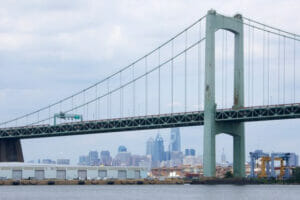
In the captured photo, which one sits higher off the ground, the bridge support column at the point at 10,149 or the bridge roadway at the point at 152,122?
the bridge roadway at the point at 152,122

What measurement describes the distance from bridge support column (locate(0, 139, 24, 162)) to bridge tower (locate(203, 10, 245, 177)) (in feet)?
135

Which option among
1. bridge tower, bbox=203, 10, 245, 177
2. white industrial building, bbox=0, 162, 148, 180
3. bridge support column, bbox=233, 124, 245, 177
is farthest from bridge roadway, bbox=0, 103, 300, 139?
white industrial building, bbox=0, 162, 148, 180

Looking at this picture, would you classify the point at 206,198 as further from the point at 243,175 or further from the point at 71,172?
the point at 71,172

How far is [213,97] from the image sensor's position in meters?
89.2

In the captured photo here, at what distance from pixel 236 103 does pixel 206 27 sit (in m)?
9.17

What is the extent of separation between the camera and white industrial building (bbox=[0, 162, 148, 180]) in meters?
109

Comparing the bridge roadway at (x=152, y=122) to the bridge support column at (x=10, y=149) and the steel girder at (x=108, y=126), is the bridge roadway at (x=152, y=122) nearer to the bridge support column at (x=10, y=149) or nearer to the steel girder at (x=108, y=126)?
the steel girder at (x=108, y=126)

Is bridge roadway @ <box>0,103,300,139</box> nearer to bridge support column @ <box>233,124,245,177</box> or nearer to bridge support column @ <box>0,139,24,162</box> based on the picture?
bridge support column @ <box>0,139,24,162</box>

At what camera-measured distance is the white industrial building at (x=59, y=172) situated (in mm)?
109338

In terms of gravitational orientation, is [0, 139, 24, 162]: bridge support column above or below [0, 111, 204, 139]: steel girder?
below

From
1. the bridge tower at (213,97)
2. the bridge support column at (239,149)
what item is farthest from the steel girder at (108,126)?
the bridge support column at (239,149)

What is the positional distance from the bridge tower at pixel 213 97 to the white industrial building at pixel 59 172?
29899 mm

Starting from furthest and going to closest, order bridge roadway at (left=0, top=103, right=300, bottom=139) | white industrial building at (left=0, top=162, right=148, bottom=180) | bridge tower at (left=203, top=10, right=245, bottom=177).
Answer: white industrial building at (left=0, top=162, right=148, bottom=180) < bridge tower at (left=203, top=10, right=245, bottom=177) < bridge roadway at (left=0, top=103, right=300, bottom=139)

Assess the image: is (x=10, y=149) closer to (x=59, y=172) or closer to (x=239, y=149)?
(x=59, y=172)
